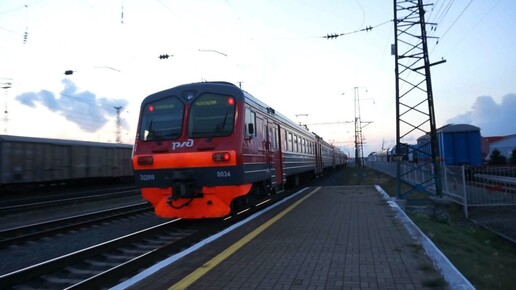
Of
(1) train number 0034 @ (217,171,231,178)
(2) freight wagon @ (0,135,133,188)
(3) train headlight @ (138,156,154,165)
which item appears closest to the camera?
(1) train number 0034 @ (217,171,231,178)

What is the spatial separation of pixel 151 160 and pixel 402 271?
6336 mm

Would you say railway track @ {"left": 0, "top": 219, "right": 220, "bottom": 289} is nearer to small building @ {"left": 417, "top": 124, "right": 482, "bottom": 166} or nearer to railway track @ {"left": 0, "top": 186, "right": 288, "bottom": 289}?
railway track @ {"left": 0, "top": 186, "right": 288, "bottom": 289}

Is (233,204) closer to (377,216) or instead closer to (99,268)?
(377,216)

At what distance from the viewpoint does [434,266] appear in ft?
19.5

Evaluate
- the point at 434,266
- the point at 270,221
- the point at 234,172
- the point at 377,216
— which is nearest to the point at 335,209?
the point at 377,216

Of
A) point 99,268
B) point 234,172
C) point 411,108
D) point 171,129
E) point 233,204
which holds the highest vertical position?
point 411,108

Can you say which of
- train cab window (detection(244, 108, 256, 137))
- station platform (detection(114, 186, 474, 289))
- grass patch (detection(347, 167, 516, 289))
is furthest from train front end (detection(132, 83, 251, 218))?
grass patch (detection(347, 167, 516, 289))

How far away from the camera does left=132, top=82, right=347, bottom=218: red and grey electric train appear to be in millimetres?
9820

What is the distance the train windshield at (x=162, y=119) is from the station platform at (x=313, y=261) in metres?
2.80

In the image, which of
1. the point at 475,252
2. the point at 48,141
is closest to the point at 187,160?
the point at 475,252

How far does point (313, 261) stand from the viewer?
6.45 meters

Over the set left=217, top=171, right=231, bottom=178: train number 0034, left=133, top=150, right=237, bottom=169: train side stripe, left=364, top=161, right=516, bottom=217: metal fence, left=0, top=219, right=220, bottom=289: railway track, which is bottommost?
left=0, top=219, right=220, bottom=289: railway track

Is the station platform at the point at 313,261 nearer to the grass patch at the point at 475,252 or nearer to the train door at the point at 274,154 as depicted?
the grass patch at the point at 475,252

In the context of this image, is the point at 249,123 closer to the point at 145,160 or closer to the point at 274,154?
the point at 145,160
